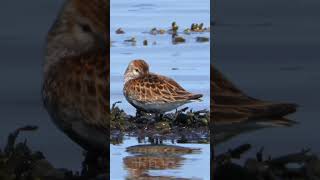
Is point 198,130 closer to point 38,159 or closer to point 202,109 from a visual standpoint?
point 202,109

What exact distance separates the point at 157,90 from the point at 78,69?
420mm

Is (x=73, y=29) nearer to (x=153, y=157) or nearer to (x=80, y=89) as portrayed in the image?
(x=80, y=89)

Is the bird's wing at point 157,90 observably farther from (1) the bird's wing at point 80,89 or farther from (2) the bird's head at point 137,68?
(1) the bird's wing at point 80,89

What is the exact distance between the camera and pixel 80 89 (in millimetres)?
5805

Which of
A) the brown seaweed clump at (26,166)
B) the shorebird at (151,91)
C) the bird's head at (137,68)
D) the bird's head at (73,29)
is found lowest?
the brown seaweed clump at (26,166)

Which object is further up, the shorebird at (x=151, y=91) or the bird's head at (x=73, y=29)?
the bird's head at (x=73, y=29)

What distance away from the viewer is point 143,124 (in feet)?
18.2

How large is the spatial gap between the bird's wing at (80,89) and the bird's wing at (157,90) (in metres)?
0.23

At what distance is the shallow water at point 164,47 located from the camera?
547 centimetres

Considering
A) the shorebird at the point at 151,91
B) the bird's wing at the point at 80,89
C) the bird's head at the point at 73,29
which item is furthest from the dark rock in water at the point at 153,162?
the bird's head at the point at 73,29

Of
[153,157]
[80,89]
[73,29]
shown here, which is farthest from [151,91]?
[73,29]

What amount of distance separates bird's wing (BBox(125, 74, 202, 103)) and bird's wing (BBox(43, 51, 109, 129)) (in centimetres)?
23

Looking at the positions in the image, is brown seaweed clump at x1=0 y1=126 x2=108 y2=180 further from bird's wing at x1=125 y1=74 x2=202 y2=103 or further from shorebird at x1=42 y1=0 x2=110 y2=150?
bird's wing at x1=125 y1=74 x2=202 y2=103

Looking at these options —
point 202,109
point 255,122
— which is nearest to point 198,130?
point 202,109
